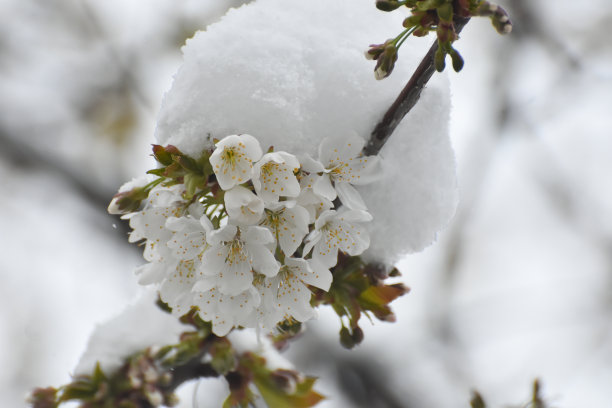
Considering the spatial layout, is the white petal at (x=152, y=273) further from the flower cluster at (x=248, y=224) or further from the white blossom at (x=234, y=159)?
the white blossom at (x=234, y=159)

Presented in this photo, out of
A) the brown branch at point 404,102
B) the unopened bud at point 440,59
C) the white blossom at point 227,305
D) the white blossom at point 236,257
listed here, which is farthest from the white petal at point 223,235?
the unopened bud at point 440,59

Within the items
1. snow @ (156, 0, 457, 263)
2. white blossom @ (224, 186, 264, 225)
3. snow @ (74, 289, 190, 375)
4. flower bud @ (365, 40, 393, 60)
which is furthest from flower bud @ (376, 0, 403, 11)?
snow @ (74, 289, 190, 375)

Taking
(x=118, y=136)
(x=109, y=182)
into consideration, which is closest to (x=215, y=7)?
(x=118, y=136)

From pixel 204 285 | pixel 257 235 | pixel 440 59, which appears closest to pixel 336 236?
pixel 257 235

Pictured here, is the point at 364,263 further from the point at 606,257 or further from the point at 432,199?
the point at 606,257

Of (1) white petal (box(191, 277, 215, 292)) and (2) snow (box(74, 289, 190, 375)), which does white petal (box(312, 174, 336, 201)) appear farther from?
(2) snow (box(74, 289, 190, 375))

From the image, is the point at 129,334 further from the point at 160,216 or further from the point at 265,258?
the point at 265,258

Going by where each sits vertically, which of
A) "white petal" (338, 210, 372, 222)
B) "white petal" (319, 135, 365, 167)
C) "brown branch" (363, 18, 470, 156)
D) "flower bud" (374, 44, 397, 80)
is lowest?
"white petal" (338, 210, 372, 222)
